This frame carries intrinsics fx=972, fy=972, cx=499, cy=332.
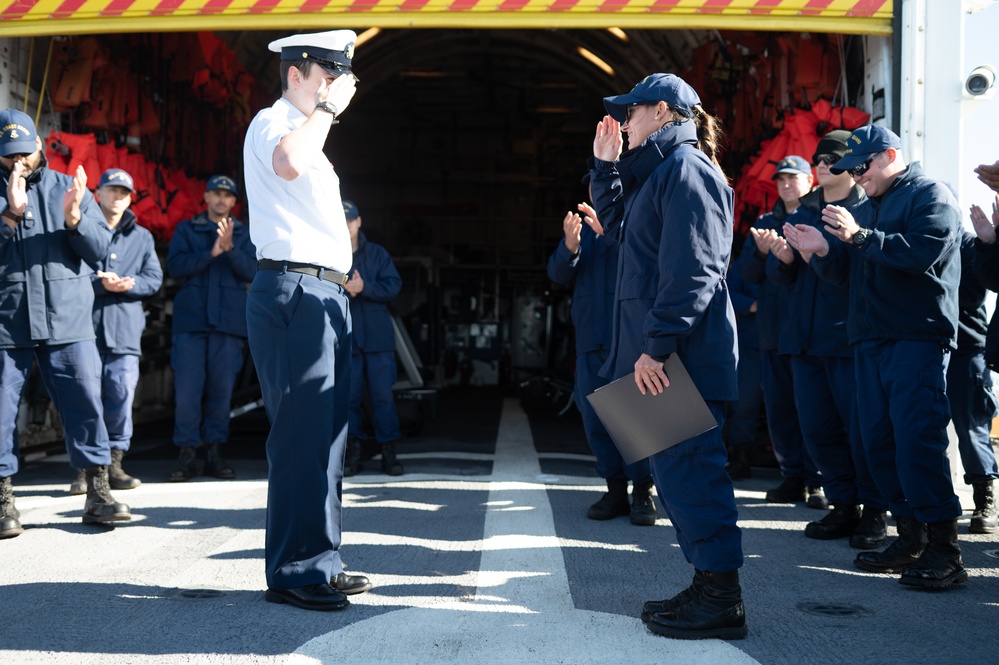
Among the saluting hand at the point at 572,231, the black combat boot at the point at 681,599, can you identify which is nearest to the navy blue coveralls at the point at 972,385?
the saluting hand at the point at 572,231

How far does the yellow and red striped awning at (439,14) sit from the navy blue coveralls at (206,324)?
1.59 meters

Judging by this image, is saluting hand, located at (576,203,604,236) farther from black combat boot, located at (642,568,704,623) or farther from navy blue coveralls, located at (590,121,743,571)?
black combat boot, located at (642,568,704,623)

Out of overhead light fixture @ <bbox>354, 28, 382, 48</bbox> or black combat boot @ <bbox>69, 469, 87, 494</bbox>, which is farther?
overhead light fixture @ <bbox>354, 28, 382, 48</bbox>

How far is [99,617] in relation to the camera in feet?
11.4

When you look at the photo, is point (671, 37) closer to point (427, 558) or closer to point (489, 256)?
point (427, 558)

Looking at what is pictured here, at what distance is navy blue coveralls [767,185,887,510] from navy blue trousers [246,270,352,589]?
2.86m

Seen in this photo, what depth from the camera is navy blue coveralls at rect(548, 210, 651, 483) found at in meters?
5.84

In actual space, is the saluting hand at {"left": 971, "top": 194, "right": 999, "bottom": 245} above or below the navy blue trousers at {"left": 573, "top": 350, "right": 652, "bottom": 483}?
above

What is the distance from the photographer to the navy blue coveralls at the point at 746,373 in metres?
7.67

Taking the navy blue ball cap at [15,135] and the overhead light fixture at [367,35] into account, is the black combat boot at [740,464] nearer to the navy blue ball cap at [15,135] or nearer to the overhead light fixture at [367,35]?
the navy blue ball cap at [15,135]

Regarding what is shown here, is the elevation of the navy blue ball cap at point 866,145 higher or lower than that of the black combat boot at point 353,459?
higher

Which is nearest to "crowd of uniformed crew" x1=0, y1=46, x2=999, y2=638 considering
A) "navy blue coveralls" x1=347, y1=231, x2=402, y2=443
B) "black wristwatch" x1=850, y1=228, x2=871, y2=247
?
"black wristwatch" x1=850, y1=228, x2=871, y2=247

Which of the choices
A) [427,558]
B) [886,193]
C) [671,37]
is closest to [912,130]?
[886,193]

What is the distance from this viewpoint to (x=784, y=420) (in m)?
6.42
